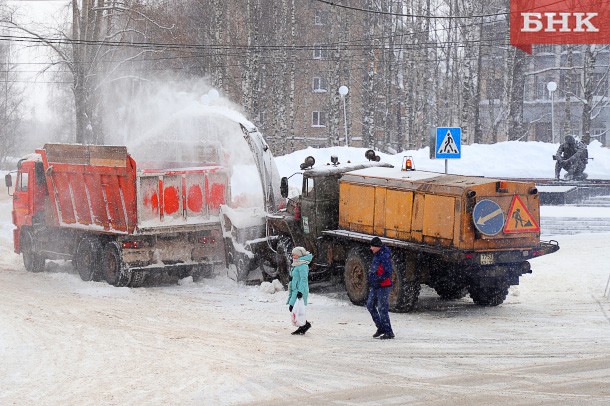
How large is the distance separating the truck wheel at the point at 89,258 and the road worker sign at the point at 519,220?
383 inches

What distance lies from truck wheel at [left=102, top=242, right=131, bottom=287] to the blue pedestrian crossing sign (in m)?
6.92

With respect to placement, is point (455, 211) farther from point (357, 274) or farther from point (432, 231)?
point (357, 274)

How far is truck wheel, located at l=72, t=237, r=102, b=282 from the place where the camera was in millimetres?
23062

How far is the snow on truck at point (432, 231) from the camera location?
17.0 meters

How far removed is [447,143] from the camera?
2159 cm

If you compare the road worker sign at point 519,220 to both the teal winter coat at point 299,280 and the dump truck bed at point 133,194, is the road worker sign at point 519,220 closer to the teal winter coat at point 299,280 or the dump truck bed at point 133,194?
the teal winter coat at point 299,280

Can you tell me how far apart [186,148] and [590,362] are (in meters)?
15.6

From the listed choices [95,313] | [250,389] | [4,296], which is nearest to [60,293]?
[4,296]

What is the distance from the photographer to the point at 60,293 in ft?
70.0

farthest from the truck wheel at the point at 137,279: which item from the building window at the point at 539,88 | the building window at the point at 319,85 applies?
the building window at the point at 539,88

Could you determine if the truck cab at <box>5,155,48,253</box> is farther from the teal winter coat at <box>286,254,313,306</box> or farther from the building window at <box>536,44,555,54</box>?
the building window at <box>536,44,555,54</box>

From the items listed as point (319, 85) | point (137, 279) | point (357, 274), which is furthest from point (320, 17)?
point (357, 274)

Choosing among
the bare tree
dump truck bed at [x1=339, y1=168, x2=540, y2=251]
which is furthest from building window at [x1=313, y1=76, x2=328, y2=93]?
dump truck bed at [x1=339, y1=168, x2=540, y2=251]

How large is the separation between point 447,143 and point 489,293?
417cm
